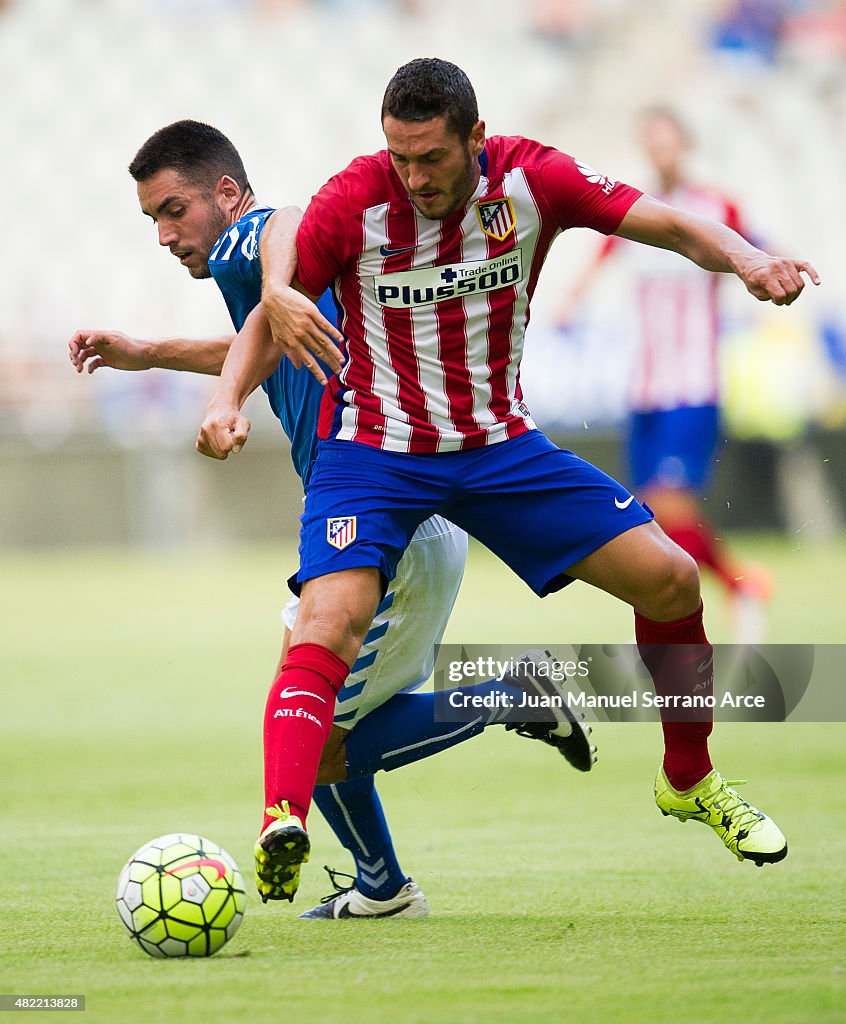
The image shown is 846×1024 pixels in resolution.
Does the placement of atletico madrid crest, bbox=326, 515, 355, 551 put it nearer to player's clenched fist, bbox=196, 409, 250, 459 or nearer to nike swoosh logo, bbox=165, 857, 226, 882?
player's clenched fist, bbox=196, 409, 250, 459

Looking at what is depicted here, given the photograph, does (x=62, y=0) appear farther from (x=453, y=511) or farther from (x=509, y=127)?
(x=453, y=511)

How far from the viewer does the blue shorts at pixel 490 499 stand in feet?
13.3

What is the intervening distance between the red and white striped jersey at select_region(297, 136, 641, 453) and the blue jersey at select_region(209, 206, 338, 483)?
21 cm

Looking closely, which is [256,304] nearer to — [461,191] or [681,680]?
[461,191]

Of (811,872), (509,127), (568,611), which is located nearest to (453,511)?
(811,872)

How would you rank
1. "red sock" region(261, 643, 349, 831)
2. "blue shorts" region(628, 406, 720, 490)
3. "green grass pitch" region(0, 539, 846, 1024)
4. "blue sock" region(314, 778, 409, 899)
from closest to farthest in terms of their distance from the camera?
"green grass pitch" region(0, 539, 846, 1024) → "red sock" region(261, 643, 349, 831) → "blue sock" region(314, 778, 409, 899) → "blue shorts" region(628, 406, 720, 490)

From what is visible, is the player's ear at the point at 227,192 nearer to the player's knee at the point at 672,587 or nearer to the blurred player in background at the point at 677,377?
the player's knee at the point at 672,587

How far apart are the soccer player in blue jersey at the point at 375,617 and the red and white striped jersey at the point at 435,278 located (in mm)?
191

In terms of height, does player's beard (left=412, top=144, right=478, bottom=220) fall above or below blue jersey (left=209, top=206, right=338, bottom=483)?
above

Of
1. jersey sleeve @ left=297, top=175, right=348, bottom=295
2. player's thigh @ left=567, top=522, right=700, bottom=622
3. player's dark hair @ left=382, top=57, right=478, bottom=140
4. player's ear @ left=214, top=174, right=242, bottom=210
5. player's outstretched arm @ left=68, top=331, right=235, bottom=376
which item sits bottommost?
player's thigh @ left=567, top=522, right=700, bottom=622

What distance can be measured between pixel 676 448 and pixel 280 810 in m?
5.88

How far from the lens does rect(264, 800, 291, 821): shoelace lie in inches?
139

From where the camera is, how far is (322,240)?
161 inches

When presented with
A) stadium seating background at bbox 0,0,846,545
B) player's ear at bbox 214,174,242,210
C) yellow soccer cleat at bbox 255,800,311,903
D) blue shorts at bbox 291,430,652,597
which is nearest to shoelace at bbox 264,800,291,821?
yellow soccer cleat at bbox 255,800,311,903
